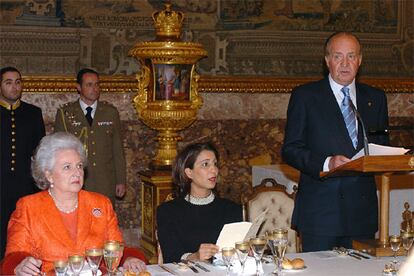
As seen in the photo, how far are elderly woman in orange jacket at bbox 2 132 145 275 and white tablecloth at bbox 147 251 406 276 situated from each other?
0.66 ft

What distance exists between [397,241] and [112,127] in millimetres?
4196

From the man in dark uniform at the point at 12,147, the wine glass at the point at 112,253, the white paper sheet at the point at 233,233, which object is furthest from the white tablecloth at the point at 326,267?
the man in dark uniform at the point at 12,147

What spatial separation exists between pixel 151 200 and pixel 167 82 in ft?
3.80

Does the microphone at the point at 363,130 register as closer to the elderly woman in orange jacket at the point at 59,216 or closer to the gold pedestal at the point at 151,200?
the elderly woman in orange jacket at the point at 59,216

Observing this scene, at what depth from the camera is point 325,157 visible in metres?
4.52

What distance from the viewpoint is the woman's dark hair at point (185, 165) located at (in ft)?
15.7

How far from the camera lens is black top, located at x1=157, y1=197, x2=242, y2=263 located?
455cm

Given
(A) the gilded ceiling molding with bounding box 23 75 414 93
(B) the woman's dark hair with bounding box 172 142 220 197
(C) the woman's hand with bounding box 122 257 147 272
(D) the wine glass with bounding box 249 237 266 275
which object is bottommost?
(C) the woman's hand with bounding box 122 257 147 272

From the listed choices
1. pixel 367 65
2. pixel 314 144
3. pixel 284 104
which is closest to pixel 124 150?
pixel 284 104

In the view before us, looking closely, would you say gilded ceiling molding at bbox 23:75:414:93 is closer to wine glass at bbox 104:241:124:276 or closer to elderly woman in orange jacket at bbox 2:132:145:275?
elderly woman in orange jacket at bbox 2:132:145:275

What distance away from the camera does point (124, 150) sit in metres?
8.63

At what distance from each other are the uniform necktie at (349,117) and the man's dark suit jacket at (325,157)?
0.02 metres

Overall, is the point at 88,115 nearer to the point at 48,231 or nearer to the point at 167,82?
the point at 167,82

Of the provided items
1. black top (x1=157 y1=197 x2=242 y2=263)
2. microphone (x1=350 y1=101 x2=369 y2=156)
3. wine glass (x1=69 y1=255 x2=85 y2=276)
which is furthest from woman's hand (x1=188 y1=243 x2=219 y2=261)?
microphone (x1=350 y1=101 x2=369 y2=156)
